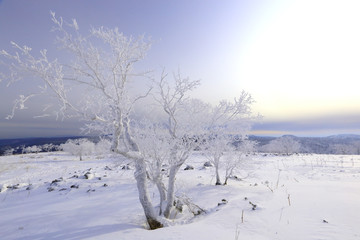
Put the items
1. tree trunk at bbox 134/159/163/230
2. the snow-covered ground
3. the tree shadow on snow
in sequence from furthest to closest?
tree trunk at bbox 134/159/163/230 → the tree shadow on snow → the snow-covered ground

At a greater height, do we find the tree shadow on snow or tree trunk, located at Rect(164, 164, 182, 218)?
tree trunk, located at Rect(164, 164, 182, 218)

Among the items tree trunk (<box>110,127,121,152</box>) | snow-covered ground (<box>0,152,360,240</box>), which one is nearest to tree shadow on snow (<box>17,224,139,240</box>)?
snow-covered ground (<box>0,152,360,240</box>)

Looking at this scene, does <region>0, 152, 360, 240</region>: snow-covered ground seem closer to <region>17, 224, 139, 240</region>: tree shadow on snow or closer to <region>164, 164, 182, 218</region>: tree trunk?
<region>17, 224, 139, 240</region>: tree shadow on snow

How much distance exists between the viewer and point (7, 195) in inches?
419

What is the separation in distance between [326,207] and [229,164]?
6.61 metres

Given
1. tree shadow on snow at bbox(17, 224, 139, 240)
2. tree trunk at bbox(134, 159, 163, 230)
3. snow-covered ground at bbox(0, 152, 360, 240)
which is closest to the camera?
snow-covered ground at bbox(0, 152, 360, 240)

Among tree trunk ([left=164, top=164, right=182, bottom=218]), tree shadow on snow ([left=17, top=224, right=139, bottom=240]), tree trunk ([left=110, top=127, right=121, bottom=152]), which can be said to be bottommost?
tree shadow on snow ([left=17, top=224, right=139, bottom=240])

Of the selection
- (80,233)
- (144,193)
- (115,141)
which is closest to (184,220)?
(144,193)

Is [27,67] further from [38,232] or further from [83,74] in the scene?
[38,232]

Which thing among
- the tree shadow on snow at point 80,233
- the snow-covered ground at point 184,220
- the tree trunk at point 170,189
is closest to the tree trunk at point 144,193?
the snow-covered ground at point 184,220

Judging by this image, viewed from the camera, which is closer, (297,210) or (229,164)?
(297,210)

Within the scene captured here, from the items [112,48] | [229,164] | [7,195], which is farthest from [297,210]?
[7,195]

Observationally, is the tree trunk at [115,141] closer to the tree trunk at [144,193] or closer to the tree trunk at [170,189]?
the tree trunk at [144,193]

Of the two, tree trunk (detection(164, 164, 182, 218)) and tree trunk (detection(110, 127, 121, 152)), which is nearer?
tree trunk (detection(110, 127, 121, 152))
